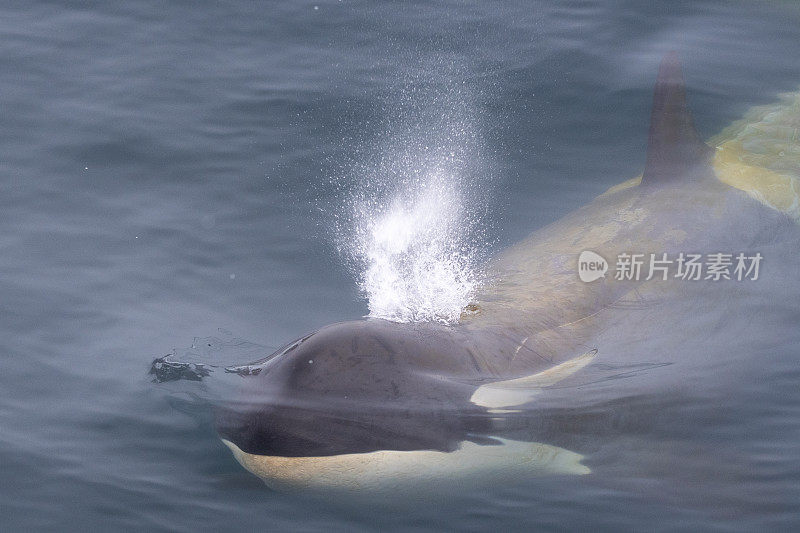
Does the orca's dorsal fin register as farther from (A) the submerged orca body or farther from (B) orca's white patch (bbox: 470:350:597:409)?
(B) orca's white patch (bbox: 470:350:597:409)

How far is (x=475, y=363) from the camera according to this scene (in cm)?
690

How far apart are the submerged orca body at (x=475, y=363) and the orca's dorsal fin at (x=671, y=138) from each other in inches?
30.6

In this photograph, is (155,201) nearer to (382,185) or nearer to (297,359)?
(382,185)

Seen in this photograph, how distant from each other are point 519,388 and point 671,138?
15.6ft

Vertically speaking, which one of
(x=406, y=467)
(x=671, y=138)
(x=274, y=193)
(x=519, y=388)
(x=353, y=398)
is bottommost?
(x=406, y=467)

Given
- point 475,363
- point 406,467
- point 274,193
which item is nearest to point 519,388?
point 475,363

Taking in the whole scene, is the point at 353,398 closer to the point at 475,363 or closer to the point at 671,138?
the point at 475,363

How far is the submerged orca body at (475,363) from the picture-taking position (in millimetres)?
6277

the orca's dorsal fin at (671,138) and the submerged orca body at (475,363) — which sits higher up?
the orca's dorsal fin at (671,138)

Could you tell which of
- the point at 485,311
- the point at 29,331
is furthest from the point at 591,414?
the point at 29,331

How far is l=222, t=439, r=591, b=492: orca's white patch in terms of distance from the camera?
6250 mm

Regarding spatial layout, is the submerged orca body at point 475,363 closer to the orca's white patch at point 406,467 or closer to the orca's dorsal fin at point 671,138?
the orca's white patch at point 406,467

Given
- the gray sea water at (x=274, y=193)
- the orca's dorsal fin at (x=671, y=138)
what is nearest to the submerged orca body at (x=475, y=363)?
the gray sea water at (x=274, y=193)

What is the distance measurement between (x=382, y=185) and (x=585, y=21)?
5.28 metres
